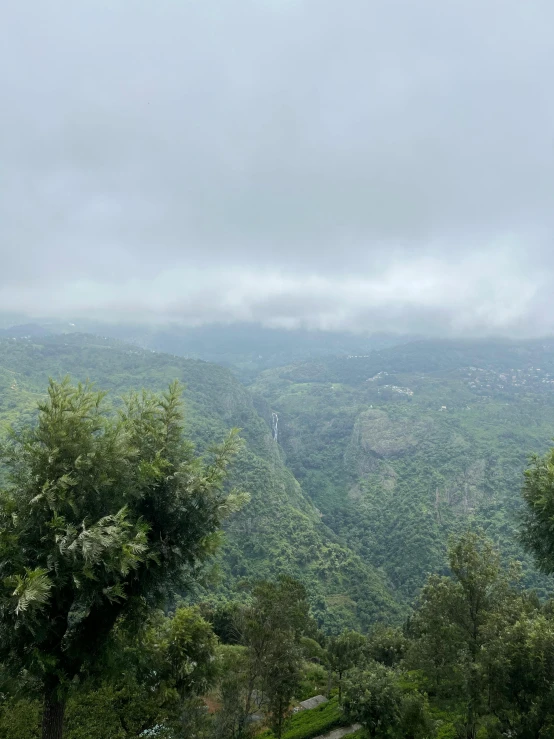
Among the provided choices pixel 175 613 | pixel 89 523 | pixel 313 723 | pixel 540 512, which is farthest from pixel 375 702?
pixel 89 523

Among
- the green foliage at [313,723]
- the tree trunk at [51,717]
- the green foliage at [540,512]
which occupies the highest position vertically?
the green foliage at [540,512]

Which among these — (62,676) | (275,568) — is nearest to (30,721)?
(62,676)

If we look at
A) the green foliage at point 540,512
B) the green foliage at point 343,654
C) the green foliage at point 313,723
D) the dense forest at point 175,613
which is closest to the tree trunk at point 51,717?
the dense forest at point 175,613

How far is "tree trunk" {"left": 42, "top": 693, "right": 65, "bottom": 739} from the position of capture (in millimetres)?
10086

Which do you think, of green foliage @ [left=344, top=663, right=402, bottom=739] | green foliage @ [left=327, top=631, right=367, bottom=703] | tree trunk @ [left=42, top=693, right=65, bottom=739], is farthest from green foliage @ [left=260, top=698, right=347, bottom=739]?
tree trunk @ [left=42, top=693, right=65, bottom=739]

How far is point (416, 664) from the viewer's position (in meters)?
16.2

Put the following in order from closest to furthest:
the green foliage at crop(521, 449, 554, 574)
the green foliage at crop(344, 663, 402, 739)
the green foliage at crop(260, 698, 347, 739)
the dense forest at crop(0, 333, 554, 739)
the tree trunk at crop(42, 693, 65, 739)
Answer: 1. the dense forest at crop(0, 333, 554, 739)
2. the tree trunk at crop(42, 693, 65, 739)
3. the green foliage at crop(521, 449, 554, 574)
4. the green foliage at crop(344, 663, 402, 739)
5. the green foliage at crop(260, 698, 347, 739)

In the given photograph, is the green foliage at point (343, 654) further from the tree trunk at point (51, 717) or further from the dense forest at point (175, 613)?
the tree trunk at point (51, 717)

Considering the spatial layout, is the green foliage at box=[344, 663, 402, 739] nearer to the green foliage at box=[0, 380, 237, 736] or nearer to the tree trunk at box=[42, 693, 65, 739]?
the green foliage at box=[0, 380, 237, 736]

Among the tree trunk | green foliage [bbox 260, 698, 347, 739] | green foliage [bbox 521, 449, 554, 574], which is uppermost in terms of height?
green foliage [bbox 521, 449, 554, 574]

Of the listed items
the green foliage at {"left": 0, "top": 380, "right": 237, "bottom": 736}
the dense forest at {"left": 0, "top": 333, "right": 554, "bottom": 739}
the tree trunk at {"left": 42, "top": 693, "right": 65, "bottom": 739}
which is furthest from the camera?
the tree trunk at {"left": 42, "top": 693, "right": 65, "bottom": 739}

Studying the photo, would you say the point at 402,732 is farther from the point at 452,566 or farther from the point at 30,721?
the point at 30,721

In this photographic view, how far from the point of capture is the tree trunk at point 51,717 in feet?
33.1

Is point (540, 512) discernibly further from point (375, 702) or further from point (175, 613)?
point (175, 613)
